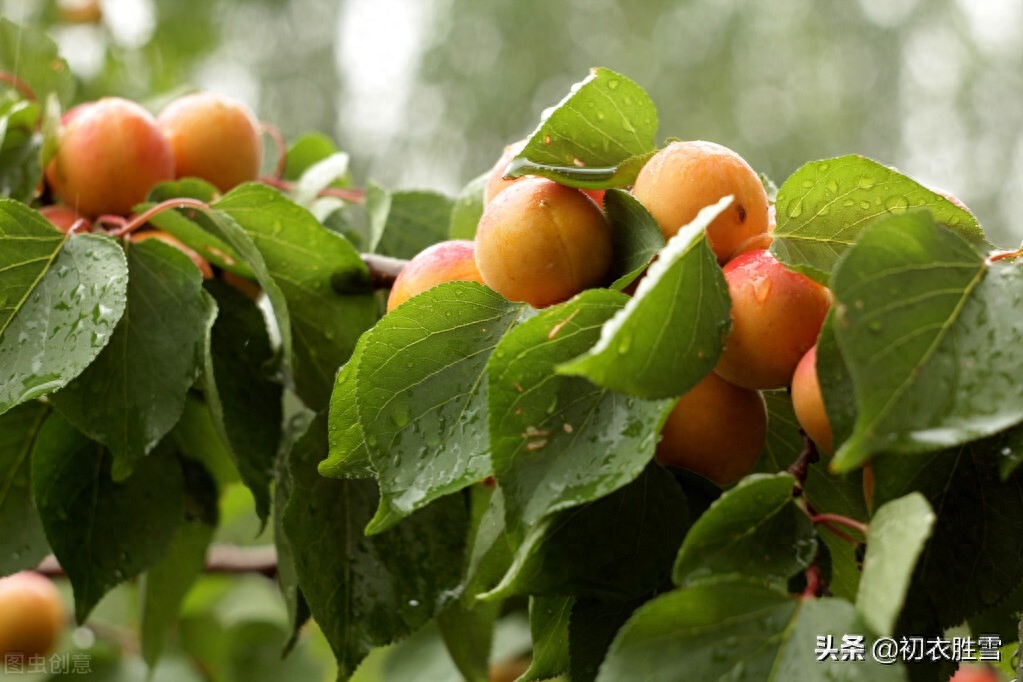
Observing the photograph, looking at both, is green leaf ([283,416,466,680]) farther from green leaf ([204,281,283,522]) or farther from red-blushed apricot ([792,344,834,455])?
red-blushed apricot ([792,344,834,455])

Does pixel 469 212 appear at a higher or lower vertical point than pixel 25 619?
higher

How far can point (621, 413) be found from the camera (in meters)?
0.29

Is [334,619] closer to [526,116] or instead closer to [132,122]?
[132,122]

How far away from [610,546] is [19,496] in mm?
315

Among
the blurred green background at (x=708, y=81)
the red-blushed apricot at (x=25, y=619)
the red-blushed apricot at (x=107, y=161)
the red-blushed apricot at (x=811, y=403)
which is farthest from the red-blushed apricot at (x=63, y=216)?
the blurred green background at (x=708, y=81)

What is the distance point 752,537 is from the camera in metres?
0.27

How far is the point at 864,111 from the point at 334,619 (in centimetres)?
326

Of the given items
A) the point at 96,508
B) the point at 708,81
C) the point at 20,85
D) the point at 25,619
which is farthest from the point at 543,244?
the point at 708,81

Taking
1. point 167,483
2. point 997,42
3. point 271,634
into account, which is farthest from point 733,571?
point 997,42

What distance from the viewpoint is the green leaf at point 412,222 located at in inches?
22.7

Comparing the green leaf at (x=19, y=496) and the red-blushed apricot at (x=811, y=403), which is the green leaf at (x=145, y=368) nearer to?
the green leaf at (x=19, y=496)

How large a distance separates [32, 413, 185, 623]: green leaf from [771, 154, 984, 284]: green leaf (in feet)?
0.99

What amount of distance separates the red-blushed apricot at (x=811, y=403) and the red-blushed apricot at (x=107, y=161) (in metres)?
0.34

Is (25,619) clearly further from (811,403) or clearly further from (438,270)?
(811,403)
